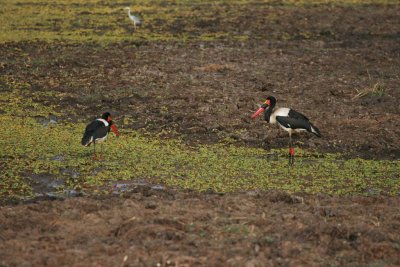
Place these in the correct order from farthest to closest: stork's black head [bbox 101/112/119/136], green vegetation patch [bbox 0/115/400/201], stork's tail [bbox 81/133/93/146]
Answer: stork's black head [bbox 101/112/119/136] < stork's tail [bbox 81/133/93/146] < green vegetation patch [bbox 0/115/400/201]

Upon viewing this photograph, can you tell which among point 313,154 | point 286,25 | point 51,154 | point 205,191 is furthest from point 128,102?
point 286,25

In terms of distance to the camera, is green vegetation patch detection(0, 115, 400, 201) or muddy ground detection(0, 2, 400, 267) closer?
muddy ground detection(0, 2, 400, 267)

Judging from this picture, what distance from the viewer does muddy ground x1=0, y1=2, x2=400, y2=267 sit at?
861 cm

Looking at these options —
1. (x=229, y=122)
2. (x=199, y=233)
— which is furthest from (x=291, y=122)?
(x=199, y=233)

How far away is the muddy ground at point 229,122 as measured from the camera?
28.2ft

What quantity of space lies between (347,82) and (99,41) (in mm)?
9269

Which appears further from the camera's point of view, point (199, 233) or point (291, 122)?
point (291, 122)

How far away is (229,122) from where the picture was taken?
15719 millimetres

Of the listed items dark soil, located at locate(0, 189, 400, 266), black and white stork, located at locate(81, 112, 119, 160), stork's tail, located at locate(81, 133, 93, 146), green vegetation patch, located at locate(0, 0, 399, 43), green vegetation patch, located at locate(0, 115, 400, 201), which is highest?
green vegetation patch, located at locate(0, 0, 399, 43)

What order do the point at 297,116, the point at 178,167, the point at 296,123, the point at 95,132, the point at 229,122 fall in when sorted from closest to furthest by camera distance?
the point at 178,167 < the point at 95,132 < the point at 296,123 < the point at 297,116 < the point at 229,122

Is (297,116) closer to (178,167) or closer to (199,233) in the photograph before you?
(178,167)

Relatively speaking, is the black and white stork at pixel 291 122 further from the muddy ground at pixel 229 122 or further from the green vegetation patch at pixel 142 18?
the green vegetation patch at pixel 142 18

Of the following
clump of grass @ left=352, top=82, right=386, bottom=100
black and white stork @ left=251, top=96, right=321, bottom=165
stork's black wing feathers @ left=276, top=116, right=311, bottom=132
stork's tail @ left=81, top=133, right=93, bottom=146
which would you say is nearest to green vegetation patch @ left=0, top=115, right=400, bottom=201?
stork's tail @ left=81, top=133, right=93, bottom=146

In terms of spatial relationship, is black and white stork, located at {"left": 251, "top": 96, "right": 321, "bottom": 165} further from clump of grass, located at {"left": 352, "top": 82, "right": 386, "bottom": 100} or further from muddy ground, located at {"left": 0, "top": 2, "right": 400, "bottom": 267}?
clump of grass, located at {"left": 352, "top": 82, "right": 386, "bottom": 100}
